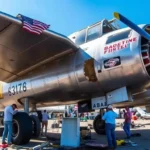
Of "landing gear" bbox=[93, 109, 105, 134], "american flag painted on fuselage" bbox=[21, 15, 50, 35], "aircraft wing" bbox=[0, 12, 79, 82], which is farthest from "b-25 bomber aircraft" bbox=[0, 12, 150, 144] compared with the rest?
"landing gear" bbox=[93, 109, 105, 134]

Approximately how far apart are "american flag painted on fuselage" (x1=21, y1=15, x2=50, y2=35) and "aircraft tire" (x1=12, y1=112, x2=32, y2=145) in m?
3.67

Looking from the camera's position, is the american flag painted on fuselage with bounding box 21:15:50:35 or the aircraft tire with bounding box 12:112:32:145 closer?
the american flag painted on fuselage with bounding box 21:15:50:35

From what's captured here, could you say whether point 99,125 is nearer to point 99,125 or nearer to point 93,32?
point 99,125

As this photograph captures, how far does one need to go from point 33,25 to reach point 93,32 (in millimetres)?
3225

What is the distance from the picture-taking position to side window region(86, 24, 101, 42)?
10055 mm

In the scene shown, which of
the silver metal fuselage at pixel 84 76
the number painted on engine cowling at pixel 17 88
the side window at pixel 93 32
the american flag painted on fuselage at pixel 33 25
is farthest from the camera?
the number painted on engine cowling at pixel 17 88

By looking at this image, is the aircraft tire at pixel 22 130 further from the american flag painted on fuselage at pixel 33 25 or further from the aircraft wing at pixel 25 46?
the american flag painted on fuselage at pixel 33 25

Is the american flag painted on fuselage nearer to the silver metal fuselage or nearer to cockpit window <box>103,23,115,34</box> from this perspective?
the silver metal fuselage

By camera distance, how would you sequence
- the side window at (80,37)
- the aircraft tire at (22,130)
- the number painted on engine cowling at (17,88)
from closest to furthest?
the aircraft tire at (22,130), the side window at (80,37), the number painted on engine cowling at (17,88)

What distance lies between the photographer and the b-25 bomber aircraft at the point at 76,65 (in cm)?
810

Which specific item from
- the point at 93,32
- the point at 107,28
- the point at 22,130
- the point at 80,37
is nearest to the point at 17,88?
the point at 22,130

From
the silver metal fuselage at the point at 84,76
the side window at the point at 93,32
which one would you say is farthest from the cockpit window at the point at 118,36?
the side window at the point at 93,32

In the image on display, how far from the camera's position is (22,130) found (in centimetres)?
952

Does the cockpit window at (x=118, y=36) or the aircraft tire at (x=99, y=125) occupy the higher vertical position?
the cockpit window at (x=118, y=36)
